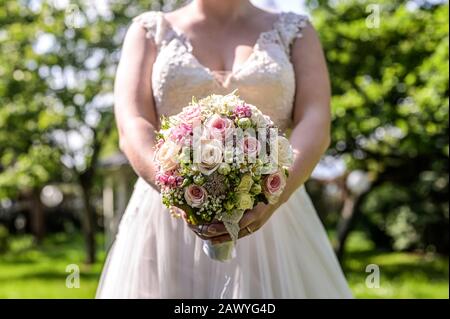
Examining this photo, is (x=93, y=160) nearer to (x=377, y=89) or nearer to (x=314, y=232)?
(x=377, y=89)

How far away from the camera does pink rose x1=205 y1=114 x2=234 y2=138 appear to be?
2336 millimetres

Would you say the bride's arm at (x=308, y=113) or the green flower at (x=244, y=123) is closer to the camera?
the green flower at (x=244, y=123)

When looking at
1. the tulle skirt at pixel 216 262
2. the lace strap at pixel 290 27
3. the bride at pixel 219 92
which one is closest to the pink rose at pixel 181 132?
the bride at pixel 219 92

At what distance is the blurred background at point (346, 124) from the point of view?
9.06m

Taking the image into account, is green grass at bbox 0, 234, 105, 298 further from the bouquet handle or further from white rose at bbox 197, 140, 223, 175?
white rose at bbox 197, 140, 223, 175

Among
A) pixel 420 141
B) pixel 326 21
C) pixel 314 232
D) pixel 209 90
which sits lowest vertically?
pixel 314 232

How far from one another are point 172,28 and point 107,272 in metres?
1.11

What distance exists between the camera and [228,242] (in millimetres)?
2527

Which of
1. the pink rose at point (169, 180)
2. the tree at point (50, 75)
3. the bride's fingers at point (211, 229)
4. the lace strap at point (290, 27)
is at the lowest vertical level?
the bride's fingers at point (211, 229)

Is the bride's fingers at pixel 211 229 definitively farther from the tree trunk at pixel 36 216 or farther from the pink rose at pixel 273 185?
the tree trunk at pixel 36 216

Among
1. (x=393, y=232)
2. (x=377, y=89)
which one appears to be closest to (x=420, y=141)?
(x=377, y=89)

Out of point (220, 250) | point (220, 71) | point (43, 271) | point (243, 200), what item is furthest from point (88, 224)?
point (243, 200)

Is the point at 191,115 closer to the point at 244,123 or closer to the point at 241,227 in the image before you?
the point at 244,123
